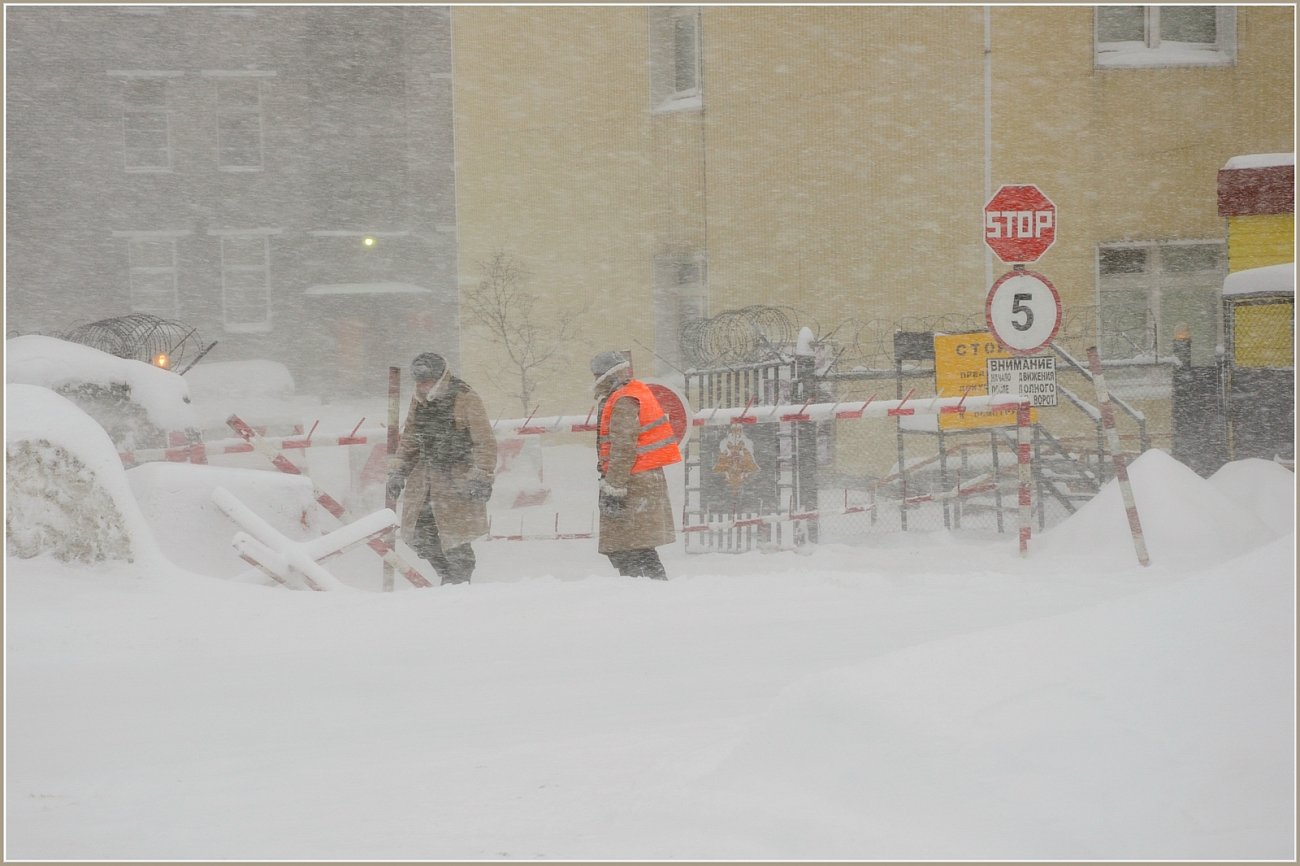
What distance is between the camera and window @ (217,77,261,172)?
33688mm

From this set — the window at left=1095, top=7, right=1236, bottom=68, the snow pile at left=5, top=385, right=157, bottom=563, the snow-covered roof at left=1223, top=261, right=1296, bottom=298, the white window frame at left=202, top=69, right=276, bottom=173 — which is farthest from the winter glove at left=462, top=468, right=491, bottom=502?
the white window frame at left=202, top=69, right=276, bottom=173

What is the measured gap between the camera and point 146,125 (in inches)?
1328

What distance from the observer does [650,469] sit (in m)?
8.06

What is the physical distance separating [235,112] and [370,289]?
20.2 feet

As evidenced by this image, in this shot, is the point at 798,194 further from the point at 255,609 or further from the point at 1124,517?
the point at 255,609

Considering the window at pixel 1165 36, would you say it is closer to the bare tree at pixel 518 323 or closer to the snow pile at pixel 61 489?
the bare tree at pixel 518 323

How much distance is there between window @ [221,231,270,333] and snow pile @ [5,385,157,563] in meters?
27.3

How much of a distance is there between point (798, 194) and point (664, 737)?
13642 mm

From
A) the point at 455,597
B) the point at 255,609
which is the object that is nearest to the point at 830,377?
the point at 455,597

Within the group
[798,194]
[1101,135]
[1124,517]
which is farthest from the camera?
[798,194]

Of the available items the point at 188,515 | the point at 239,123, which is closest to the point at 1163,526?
the point at 188,515

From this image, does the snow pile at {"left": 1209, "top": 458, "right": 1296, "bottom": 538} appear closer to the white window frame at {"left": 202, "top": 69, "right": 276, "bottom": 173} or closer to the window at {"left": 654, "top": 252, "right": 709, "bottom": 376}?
the window at {"left": 654, "top": 252, "right": 709, "bottom": 376}

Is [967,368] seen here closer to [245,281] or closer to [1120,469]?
[1120,469]

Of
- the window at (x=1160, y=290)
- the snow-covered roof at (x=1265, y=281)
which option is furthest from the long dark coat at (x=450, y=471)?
the window at (x=1160, y=290)
